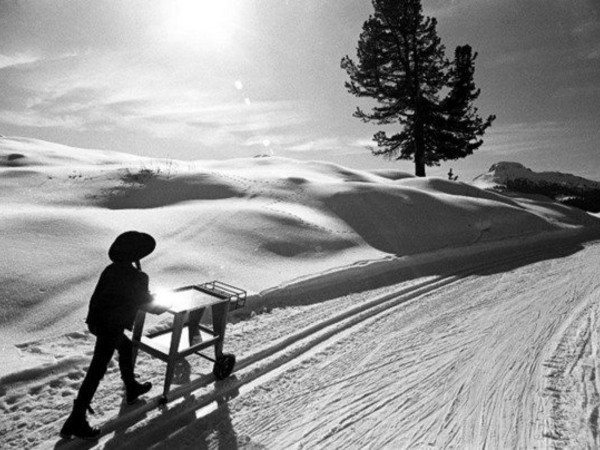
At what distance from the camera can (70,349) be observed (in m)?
4.34

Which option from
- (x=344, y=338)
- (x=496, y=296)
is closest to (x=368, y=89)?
(x=496, y=296)

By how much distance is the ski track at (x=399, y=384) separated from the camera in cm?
328

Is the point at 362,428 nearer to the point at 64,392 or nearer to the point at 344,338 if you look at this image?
the point at 344,338

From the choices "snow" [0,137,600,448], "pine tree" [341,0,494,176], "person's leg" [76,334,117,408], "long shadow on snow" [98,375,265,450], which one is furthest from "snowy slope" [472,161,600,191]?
"person's leg" [76,334,117,408]

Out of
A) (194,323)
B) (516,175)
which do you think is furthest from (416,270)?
(516,175)

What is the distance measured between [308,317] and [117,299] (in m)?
3.19

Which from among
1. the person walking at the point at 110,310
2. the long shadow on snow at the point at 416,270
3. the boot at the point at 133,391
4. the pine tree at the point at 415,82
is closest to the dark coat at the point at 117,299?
the person walking at the point at 110,310

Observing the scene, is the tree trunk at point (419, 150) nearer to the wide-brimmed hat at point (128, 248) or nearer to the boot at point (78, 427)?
the wide-brimmed hat at point (128, 248)

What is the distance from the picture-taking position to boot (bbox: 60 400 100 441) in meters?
3.07

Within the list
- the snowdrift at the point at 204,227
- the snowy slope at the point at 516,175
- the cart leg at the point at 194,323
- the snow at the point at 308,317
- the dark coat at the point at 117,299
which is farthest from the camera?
the snowy slope at the point at 516,175

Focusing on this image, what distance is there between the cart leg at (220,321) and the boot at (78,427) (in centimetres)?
132

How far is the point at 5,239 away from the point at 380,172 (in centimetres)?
1869

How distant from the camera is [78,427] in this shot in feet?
10.1

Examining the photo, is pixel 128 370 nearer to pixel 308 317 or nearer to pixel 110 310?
pixel 110 310
